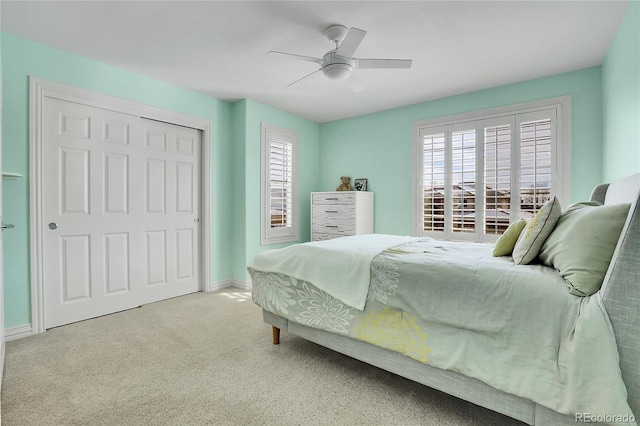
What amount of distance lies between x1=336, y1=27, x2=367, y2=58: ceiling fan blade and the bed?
1437 millimetres

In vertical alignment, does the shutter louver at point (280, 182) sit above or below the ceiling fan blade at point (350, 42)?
below

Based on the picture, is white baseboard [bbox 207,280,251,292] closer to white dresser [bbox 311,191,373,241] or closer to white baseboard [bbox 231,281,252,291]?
white baseboard [bbox 231,281,252,291]

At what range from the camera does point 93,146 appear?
3.00 meters

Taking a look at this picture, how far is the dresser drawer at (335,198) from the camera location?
14.2 feet

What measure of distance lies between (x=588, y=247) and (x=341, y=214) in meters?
3.27

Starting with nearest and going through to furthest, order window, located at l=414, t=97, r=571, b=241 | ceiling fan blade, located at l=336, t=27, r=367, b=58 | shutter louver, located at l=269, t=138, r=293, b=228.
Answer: ceiling fan blade, located at l=336, t=27, r=367, b=58, window, located at l=414, t=97, r=571, b=241, shutter louver, located at l=269, t=138, r=293, b=228

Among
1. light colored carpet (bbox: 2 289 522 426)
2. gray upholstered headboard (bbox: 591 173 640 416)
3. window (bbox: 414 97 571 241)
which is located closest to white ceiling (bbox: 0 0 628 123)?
window (bbox: 414 97 571 241)

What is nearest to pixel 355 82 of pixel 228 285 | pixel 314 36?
pixel 314 36

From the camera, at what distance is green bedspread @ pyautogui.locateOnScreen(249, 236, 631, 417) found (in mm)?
1113

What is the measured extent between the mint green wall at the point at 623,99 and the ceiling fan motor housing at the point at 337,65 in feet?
6.23

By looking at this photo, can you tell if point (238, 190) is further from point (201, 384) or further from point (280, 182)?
point (201, 384)

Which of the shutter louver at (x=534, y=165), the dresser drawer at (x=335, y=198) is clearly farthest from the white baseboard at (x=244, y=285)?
the shutter louver at (x=534, y=165)

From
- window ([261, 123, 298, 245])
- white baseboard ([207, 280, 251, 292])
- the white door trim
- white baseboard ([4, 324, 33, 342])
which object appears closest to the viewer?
white baseboard ([4, 324, 33, 342])

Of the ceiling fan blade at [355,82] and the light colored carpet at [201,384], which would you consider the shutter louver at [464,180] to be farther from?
the light colored carpet at [201,384]
